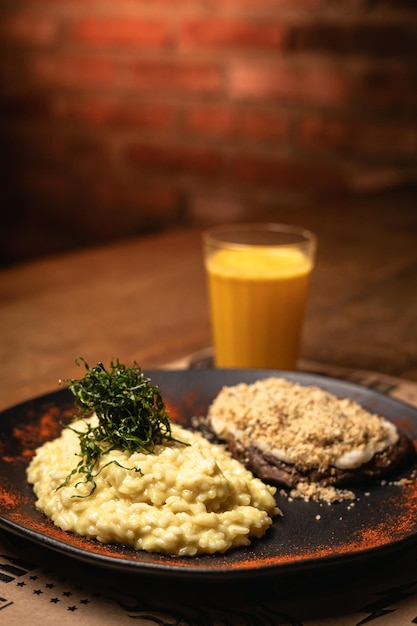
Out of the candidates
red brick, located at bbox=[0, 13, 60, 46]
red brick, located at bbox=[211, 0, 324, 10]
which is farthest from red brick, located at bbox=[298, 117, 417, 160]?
red brick, located at bbox=[0, 13, 60, 46]

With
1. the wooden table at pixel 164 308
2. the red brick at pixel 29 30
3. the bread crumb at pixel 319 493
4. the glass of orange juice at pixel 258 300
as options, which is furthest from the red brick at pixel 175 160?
the bread crumb at pixel 319 493

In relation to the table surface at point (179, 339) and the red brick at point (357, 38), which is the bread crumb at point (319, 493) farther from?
the red brick at point (357, 38)

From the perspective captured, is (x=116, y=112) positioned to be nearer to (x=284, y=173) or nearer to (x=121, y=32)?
(x=121, y=32)

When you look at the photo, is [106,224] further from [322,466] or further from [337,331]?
[322,466]

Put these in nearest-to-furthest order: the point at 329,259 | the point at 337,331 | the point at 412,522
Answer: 1. the point at 412,522
2. the point at 337,331
3. the point at 329,259

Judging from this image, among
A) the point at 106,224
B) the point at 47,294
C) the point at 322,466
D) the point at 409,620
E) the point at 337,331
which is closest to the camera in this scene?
the point at 409,620

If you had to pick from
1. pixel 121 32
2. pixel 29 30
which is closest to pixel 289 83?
pixel 121 32

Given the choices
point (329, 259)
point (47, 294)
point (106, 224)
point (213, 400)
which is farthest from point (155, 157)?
point (213, 400)
